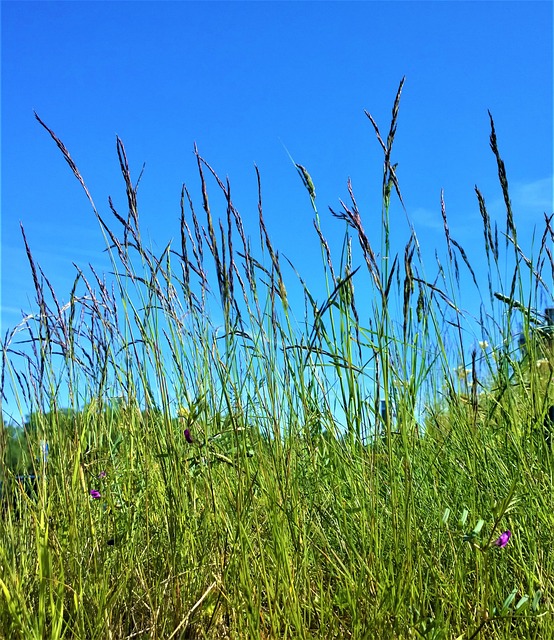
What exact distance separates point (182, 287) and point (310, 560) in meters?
0.82

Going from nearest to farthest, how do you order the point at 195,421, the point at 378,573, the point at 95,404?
the point at 378,573, the point at 195,421, the point at 95,404

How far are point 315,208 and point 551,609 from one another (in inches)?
44.5

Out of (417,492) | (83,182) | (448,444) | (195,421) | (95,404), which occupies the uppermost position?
(83,182)

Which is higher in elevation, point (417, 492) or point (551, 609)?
point (417, 492)

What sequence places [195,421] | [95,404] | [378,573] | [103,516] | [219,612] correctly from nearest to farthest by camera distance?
1. [378,573]
2. [219,612]
3. [195,421]
4. [103,516]
5. [95,404]

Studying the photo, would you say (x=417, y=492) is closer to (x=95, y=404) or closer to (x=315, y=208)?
(x=315, y=208)

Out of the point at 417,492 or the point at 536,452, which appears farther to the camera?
the point at 536,452

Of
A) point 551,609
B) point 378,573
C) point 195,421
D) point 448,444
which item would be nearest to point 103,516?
point 195,421

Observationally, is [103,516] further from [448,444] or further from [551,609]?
[551,609]

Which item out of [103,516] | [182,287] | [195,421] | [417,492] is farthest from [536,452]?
[103,516]

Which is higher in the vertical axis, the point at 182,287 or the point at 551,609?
the point at 182,287

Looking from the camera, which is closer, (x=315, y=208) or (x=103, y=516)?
(x=315, y=208)

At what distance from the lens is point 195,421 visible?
185 centimetres

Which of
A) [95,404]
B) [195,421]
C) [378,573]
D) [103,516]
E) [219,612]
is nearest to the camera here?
[378,573]
